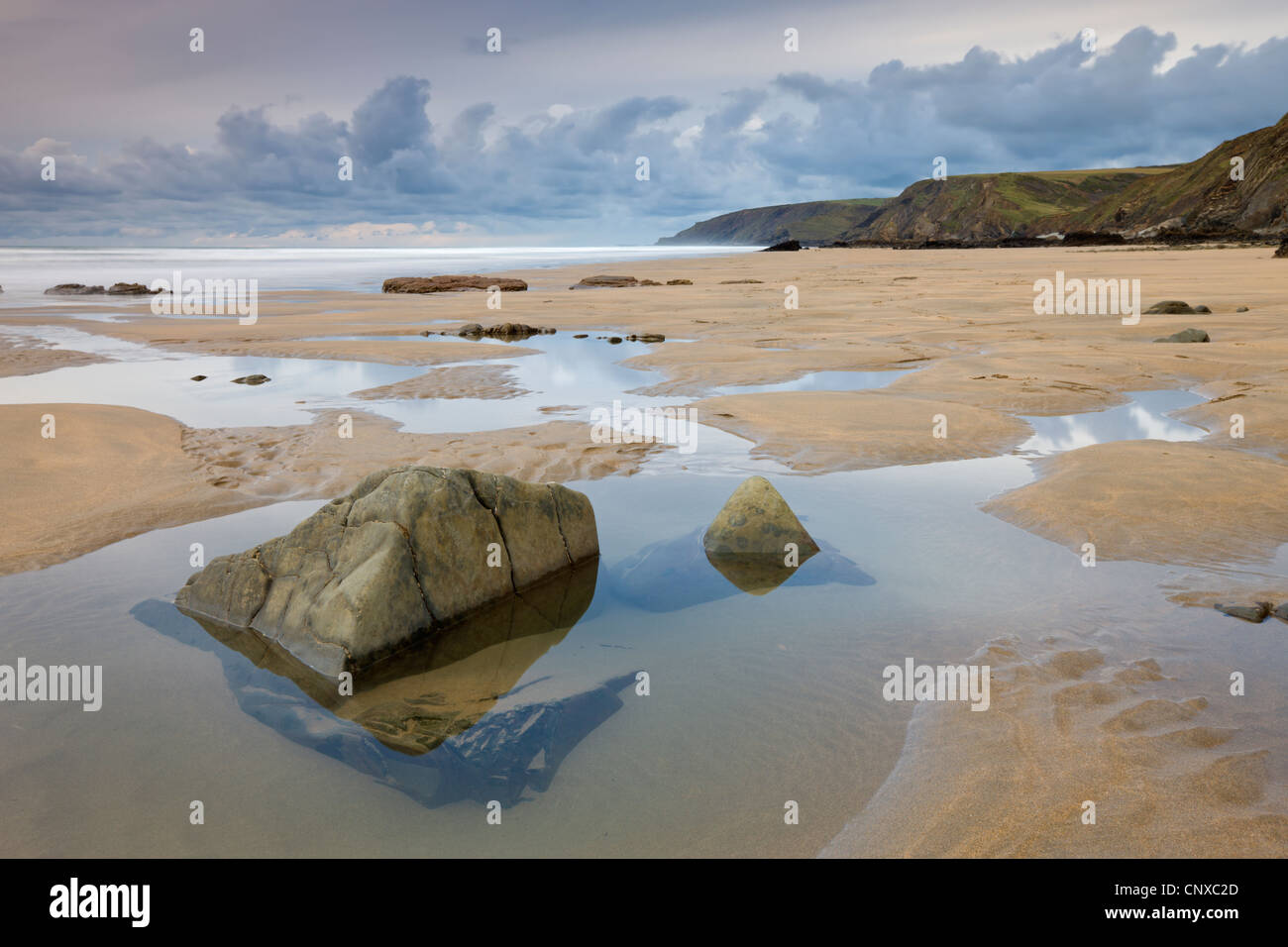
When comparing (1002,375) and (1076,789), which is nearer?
(1076,789)

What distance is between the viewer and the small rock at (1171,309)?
710 inches

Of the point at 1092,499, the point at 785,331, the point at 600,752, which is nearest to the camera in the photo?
the point at 600,752

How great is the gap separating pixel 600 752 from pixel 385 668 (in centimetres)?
154

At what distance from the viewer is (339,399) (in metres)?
12.1

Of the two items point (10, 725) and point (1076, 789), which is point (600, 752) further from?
point (10, 725)

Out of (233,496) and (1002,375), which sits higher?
(1002,375)

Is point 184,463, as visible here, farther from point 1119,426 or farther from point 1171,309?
point 1171,309

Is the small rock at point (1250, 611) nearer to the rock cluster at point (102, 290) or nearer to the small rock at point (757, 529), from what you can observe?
the small rock at point (757, 529)

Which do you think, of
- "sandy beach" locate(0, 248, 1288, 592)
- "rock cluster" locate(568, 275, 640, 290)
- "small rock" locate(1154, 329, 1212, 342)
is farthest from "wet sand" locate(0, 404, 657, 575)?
"rock cluster" locate(568, 275, 640, 290)

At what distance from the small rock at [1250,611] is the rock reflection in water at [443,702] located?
372cm

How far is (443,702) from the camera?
4.17 metres

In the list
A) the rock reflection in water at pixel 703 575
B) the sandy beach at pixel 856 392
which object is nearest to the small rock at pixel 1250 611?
the sandy beach at pixel 856 392
